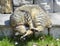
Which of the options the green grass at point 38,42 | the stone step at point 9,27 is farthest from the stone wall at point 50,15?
the green grass at point 38,42

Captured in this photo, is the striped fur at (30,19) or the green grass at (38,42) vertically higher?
the striped fur at (30,19)

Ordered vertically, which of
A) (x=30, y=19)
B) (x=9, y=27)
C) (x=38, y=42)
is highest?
(x=30, y=19)

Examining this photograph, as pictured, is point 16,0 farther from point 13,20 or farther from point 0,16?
point 13,20

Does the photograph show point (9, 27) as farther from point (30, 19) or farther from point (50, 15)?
point (50, 15)

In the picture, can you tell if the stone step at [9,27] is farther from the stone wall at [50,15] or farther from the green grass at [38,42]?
the green grass at [38,42]

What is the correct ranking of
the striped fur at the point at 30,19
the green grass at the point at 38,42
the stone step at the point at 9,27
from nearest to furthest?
the striped fur at the point at 30,19 → the green grass at the point at 38,42 → the stone step at the point at 9,27

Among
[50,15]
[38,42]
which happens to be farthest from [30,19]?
[50,15]

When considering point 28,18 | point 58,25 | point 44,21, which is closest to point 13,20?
point 28,18

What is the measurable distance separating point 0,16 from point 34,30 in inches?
30.1

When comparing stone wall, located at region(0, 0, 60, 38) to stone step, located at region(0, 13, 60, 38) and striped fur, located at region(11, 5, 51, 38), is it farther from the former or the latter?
striped fur, located at region(11, 5, 51, 38)

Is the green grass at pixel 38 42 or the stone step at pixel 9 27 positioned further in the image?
the stone step at pixel 9 27

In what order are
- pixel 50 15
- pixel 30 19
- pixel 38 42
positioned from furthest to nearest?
1. pixel 50 15
2. pixel 38 42
3. pixel 30 19

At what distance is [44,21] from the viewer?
12.3 ft

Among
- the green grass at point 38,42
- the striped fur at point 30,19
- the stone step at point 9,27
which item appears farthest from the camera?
the stone step at point 9,27
